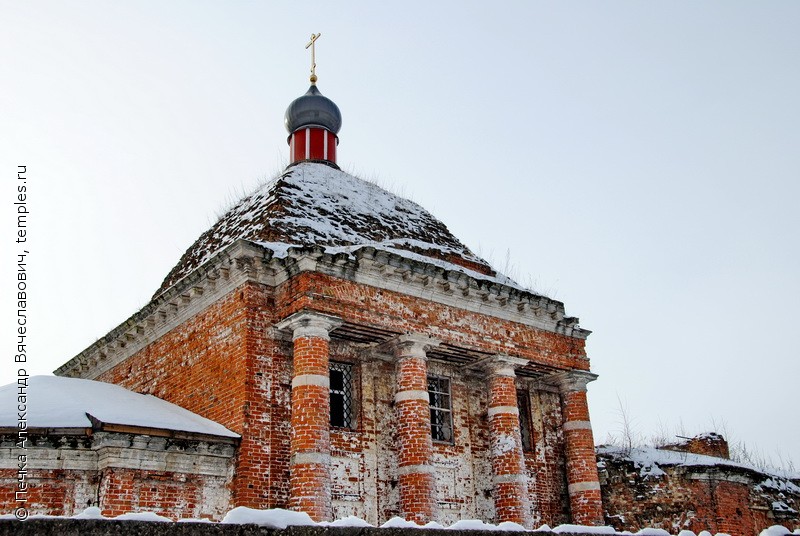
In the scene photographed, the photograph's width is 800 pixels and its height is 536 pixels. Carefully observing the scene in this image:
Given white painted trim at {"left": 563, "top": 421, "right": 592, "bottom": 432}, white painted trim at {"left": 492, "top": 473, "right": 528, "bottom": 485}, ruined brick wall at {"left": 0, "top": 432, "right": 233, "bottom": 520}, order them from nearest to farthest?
ruined brick wall at {"left": 0, "top": 432, "right": 233, "bottom": 520}, white painted trim at {"left": 492, "top": 473, "right": 528, "bottom": 485}, white painted trim at {"left": 563, "top": 421, "right": 592, "bottom": 432}

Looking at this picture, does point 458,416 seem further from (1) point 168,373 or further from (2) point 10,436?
(2) point 10,436

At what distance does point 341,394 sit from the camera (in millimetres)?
12570

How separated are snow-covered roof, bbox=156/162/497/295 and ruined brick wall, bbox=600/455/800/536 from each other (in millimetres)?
5180

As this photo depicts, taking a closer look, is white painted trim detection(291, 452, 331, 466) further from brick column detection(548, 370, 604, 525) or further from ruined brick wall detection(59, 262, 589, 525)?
brick column detection(548, 370, 604, 525)

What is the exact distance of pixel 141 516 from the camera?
138 inches

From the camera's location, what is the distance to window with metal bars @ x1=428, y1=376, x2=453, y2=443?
13.5 meters

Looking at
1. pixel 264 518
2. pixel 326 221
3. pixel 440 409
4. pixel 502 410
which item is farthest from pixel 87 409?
pixel 264 518

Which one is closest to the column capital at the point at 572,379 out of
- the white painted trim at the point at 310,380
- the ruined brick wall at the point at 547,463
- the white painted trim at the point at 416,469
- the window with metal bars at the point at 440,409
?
the ruined brick wall at the point at 547,463

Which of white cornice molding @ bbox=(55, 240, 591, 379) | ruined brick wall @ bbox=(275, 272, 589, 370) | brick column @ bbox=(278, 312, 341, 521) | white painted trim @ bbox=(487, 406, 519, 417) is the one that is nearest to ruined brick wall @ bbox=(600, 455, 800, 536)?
ruined brick wall @ bbox=(275, 272, 589, 370)

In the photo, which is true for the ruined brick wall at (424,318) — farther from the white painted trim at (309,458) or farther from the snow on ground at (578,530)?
the snow on ground at (578,530)

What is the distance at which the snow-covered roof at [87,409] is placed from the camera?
10055 mm

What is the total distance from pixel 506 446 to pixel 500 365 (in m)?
1.47

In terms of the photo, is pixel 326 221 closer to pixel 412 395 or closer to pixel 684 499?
pixel 412 395

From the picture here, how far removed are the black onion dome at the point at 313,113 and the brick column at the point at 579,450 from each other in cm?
899
